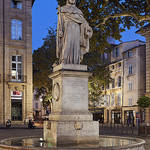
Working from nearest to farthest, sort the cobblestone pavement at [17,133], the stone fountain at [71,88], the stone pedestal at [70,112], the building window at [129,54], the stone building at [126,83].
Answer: the stone pedestal at [70,112] → the stone fountain at [71,88] → the cobblestone pavement at [17,133] → the stone building at [126,83] → the building window at [129,54]

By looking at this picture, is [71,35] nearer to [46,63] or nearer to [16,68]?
[46,63]

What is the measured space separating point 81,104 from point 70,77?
3.25ft

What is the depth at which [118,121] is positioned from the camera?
51.7 meters

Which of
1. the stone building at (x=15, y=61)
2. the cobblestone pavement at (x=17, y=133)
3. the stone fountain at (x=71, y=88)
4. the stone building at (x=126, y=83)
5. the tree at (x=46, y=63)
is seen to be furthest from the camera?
the stone building at (x=126, y=83)

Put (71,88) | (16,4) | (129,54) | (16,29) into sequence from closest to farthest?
(71,88) → (16,29) → (16,4) → (129,54)

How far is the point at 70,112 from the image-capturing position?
33.6ft

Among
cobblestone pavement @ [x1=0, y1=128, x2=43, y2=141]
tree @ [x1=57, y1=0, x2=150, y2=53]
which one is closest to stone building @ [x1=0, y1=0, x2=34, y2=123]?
cobblestone pavement @ [x1=0, y1=128, x2=43, y2=141]

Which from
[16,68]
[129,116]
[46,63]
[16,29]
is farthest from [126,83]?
[16,29]

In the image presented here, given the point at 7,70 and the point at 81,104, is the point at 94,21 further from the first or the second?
the point at 7,70

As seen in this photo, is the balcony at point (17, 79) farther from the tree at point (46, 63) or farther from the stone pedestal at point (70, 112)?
the stone pedestal at point (70, 112)

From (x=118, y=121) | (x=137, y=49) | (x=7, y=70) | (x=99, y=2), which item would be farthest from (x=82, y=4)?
(x=118, y=121)

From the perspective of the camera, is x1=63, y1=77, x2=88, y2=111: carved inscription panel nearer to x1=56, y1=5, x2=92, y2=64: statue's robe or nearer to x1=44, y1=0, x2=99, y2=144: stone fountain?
x1=44, y1=0, x2=99, y2=144: stone fountain

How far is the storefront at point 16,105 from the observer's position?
3916 cm

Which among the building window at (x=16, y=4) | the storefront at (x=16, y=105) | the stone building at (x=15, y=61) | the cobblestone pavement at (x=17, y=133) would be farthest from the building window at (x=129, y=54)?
the cobblestone pavement at (x=17, y=133)
